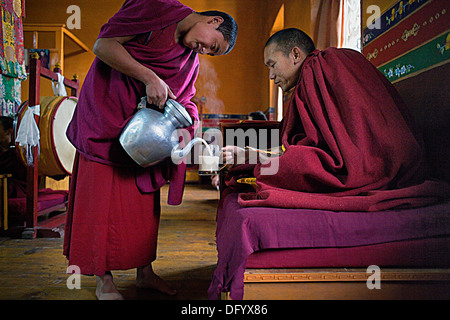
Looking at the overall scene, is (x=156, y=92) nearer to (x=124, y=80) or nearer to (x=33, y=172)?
(x=124, y=80)

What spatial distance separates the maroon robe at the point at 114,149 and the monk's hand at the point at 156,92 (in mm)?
109

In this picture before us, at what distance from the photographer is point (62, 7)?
277 inches

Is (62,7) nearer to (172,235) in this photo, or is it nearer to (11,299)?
(172,235)

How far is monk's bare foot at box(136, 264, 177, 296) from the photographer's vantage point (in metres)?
1.42

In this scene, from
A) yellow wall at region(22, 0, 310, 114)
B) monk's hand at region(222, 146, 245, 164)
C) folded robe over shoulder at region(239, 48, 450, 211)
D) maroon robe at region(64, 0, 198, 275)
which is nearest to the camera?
folded robe over shoulder at region(239, 48, 450, 211)

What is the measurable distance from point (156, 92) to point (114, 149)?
29 cm

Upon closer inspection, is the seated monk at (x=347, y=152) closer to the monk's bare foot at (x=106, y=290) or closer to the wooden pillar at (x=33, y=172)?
the monk's bare foot at (x=106, y=290)

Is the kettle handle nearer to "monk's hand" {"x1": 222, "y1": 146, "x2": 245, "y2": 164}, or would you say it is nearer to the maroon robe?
the maroon robe

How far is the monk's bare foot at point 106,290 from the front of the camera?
130 cm

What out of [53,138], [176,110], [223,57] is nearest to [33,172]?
[53,138]

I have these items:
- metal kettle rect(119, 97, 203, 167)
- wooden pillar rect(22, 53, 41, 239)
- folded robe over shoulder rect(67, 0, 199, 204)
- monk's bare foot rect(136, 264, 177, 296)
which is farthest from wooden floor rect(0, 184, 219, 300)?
metal kettle rect(119, 97, 203, 167)

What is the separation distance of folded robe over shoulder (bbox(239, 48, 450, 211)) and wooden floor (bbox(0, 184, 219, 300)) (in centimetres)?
69

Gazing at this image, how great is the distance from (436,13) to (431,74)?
238 mm

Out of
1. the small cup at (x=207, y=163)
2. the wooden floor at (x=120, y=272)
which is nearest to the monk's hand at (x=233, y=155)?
the small cup at (x=207, y=163)
